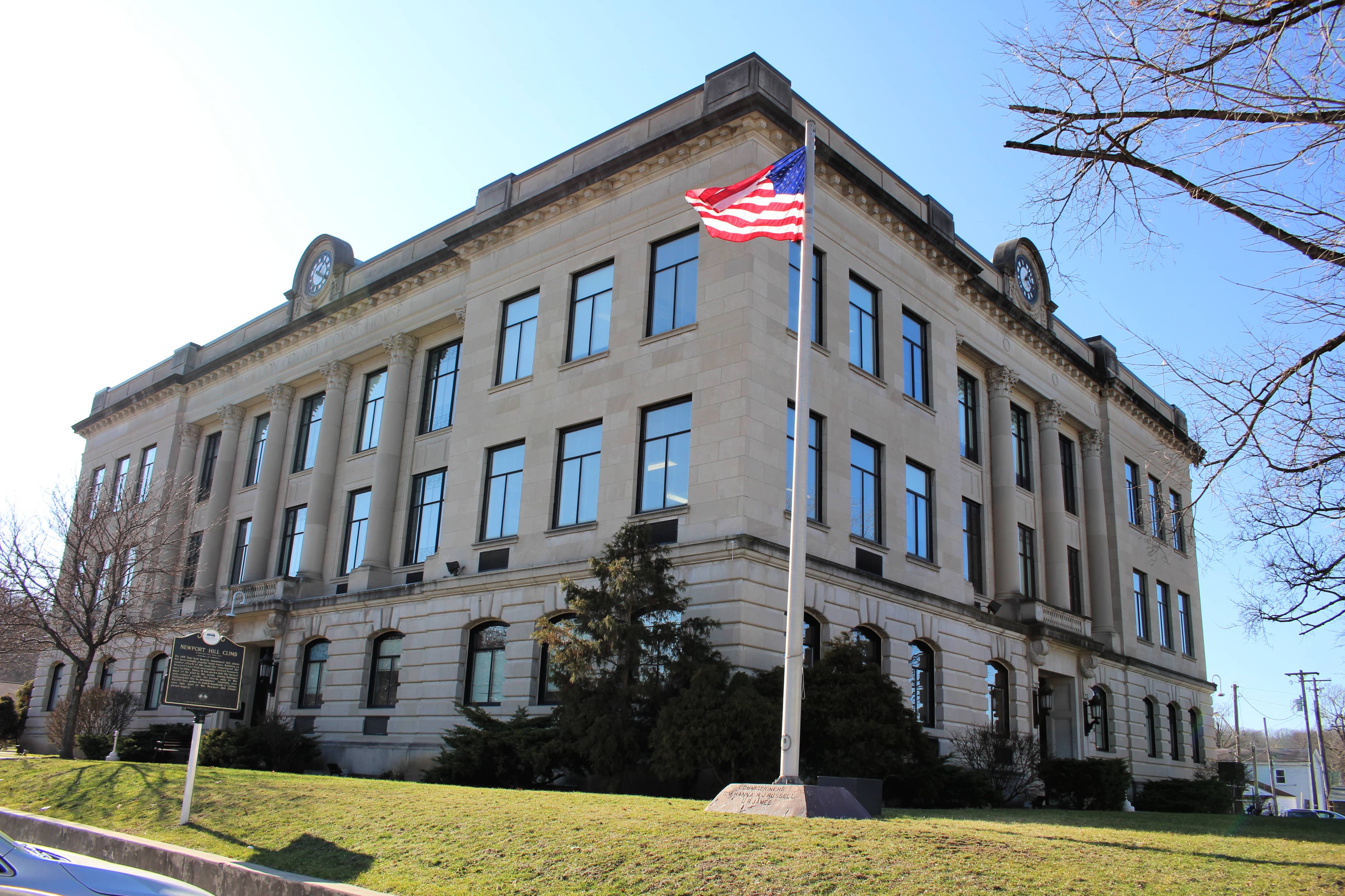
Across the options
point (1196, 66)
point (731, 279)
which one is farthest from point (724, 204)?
point (1196, 66)

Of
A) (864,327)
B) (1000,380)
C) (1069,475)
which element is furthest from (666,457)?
(1069,475)

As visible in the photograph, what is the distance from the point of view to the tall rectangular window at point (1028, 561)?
121 feet

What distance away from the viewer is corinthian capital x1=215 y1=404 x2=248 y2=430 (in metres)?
43.2

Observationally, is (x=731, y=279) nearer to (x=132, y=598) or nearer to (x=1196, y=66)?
(x=1196, y=66)

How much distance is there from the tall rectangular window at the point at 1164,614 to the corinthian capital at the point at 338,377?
114 ft

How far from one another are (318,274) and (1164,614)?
3921 centimetres

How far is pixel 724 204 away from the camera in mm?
18031

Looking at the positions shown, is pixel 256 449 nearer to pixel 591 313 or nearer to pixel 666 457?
pixel 591 313

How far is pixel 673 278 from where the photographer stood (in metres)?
26.7

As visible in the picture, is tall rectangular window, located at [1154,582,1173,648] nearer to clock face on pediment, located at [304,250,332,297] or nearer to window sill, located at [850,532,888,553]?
window sill, located at [850,532,888,553]

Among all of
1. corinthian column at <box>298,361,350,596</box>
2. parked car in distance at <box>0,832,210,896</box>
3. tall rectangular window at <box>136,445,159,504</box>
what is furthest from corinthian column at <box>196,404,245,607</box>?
parked car in distance at <box>0,832,210,896</box>

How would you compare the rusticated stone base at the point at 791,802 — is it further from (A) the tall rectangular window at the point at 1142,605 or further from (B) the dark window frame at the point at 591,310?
(A) the tall rectangular window at the point at 1142,605

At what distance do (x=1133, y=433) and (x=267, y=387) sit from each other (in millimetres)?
37408

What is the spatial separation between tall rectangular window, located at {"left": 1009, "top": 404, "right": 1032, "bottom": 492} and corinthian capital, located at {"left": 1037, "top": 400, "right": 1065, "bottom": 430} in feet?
1.40
